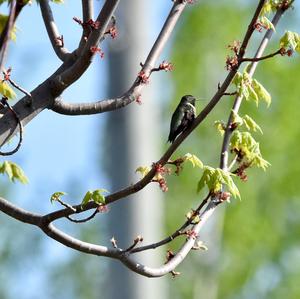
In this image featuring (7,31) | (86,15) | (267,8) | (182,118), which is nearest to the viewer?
(7,31)

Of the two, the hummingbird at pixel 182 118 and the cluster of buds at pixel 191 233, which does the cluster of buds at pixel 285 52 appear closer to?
the hummingbird at pixel 182 118

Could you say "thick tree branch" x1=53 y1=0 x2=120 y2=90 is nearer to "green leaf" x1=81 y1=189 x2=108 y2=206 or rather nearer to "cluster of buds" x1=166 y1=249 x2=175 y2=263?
"green leaf" x1=81 y1=189 x2=108 y2=206

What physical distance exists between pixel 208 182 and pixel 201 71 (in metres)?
15.6

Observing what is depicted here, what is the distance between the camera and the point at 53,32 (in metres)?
3.83

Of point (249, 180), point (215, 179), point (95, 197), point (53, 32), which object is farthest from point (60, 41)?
point (249, 180)

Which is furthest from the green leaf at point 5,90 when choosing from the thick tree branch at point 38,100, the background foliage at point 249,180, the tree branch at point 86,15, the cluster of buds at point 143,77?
the background foliage at point 249,180

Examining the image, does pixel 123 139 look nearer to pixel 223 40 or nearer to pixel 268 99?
pixel 268 99

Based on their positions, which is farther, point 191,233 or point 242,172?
point 242,172

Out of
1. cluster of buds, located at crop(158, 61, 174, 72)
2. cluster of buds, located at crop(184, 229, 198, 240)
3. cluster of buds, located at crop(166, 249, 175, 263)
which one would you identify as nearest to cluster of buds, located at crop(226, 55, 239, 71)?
cluster of buds, located at crop(158, 61, 174, 72)

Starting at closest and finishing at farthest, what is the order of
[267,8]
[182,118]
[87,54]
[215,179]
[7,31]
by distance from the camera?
[7,31] < [87,54] < [215,179] < [182,118] < [267,8]

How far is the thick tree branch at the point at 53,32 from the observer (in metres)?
3.75

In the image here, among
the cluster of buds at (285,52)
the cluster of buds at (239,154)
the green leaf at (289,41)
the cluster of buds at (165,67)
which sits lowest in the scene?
the cluster of buds at (239,154)

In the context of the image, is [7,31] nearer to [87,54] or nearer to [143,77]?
[87,54]

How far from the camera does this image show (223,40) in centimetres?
1873
